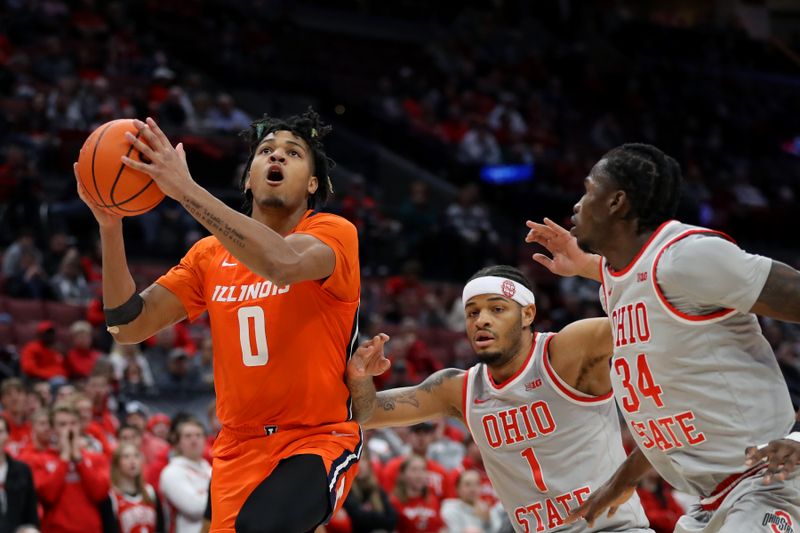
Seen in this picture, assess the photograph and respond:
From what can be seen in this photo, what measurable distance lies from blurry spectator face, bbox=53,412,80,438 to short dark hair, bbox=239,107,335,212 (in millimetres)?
3866

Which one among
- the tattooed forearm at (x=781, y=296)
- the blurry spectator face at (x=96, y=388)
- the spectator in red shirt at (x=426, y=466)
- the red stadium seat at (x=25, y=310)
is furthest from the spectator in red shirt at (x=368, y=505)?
the tattooed forearm at (x=781, y=296)

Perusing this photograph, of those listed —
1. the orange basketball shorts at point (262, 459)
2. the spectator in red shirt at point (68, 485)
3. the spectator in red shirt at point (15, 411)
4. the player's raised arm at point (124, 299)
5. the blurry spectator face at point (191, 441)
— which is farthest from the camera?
the spectator in red shirt at point (15, 411)

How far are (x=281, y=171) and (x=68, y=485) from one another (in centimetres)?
462

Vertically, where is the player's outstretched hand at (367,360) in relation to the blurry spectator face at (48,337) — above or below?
below

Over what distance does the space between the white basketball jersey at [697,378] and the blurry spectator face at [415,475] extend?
597 centimetres

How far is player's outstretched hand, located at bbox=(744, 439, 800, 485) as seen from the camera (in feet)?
12.4

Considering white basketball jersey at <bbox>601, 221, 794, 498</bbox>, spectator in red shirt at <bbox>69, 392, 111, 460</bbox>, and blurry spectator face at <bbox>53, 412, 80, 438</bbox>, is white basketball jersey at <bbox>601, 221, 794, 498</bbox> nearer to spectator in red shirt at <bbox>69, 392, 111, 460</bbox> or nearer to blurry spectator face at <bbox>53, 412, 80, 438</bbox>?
blurry spectator face at <bbox>53, 412, 80, 438</bbox>

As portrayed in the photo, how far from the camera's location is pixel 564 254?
511cm

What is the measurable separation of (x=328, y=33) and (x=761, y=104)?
10.1 metres

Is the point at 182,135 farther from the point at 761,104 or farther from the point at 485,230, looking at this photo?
the point at 761,104

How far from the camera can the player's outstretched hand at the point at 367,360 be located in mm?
4738

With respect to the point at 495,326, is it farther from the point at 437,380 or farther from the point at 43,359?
the point at 43,359

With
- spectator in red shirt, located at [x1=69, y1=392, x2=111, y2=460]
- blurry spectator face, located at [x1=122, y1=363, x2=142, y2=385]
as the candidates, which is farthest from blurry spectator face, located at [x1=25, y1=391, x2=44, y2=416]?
blurry spectator face, located at [x1=122, y1=363, x2=142, y2=385]

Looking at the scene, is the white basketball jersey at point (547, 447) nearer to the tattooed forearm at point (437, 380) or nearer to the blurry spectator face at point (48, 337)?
the tattooed forearm at point (437, 380)
